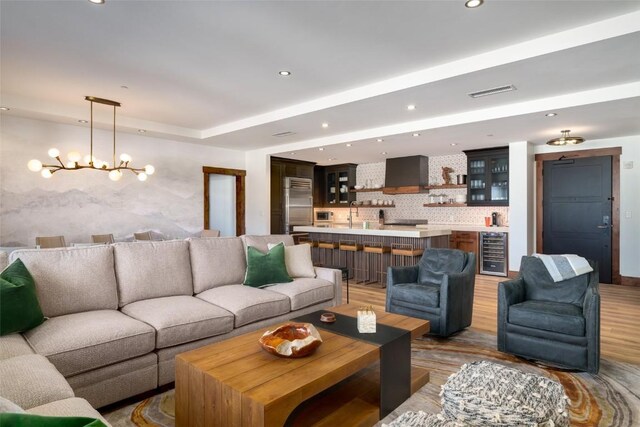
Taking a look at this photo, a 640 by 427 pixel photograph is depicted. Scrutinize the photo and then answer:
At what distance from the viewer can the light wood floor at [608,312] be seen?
11.2 feet

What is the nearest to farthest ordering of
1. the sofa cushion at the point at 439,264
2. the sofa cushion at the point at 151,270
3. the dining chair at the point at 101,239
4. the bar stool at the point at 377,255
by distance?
the sofa cushion at the point at 151,270 → the sofa cushion at the point at 439,264 → the dining chair at the point at 101,239 → the bar stool at the point at 377,255

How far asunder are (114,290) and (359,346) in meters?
2.01

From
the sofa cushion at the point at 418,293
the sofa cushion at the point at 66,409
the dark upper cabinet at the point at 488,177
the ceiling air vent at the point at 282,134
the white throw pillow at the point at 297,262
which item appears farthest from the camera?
the dark upper cabinet at the point at 488,177

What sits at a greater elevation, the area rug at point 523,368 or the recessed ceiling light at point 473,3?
the recessed ceiling light at point 473,3

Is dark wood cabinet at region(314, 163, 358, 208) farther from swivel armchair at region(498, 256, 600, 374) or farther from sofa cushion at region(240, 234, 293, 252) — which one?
swivel armchair at region(498, 256, 600, 374)

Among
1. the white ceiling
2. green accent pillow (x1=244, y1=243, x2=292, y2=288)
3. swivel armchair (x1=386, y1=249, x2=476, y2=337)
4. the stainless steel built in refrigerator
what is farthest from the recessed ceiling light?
the stainless steel built in refrigerator

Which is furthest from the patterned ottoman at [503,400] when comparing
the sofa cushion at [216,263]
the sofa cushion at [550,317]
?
the sofa cushion at [216,263]

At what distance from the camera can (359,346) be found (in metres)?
2.18

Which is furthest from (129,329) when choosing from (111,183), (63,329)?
(111,183)

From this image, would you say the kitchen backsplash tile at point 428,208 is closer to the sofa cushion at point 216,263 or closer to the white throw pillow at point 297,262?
the white throw pillow at point 297,262

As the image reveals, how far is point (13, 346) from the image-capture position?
6.69ft

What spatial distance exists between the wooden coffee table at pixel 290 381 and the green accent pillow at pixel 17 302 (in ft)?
3.50

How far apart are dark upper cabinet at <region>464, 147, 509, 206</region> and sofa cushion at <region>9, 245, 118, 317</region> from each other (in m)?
6.89

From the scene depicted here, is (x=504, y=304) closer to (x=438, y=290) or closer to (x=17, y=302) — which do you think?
(x=438, y=290)
